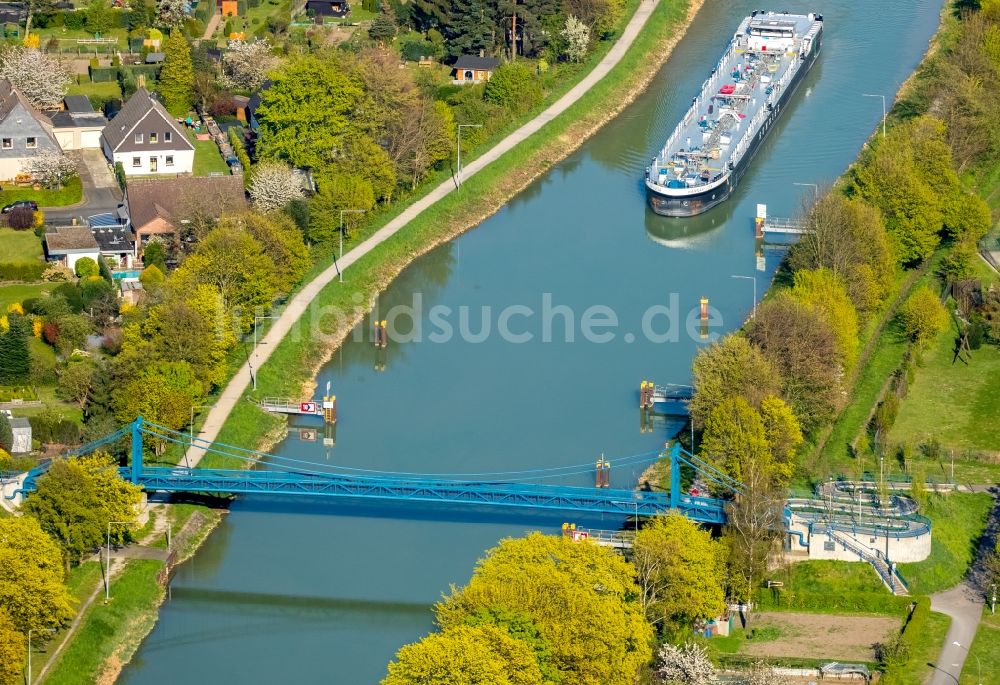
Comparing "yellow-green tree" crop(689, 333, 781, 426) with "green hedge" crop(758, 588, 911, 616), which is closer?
"green hedge" crop(758, 588, 911, 616)

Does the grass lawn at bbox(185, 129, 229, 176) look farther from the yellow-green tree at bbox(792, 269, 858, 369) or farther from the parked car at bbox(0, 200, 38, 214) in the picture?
the yellow-green tree at bbox(792, 269, 858, 369)

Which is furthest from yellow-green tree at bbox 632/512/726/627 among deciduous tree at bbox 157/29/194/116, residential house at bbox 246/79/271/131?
deciduous tree at bbox 157/29/194/116

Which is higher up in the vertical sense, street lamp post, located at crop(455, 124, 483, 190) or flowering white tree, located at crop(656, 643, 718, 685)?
street lamp post, located at crop(455, 124, 483, 190)

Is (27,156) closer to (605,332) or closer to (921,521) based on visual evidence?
(605,332)

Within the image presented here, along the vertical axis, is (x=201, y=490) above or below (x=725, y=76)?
below

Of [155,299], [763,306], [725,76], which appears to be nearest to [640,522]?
[763,306]

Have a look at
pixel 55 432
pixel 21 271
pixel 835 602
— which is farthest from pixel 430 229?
pixel 835 602

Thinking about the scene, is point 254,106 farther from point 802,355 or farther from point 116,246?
point 802,355
